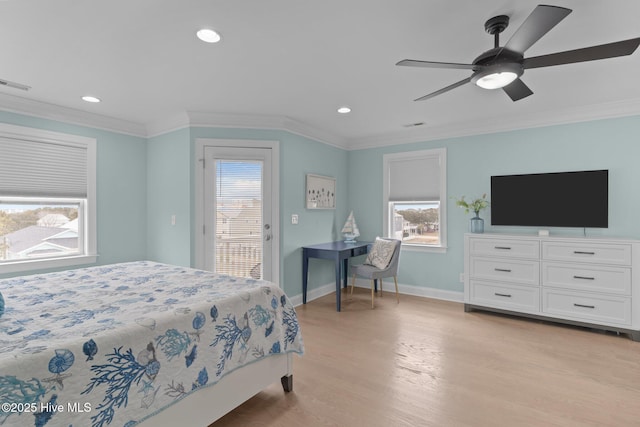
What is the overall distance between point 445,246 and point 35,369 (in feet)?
14.2

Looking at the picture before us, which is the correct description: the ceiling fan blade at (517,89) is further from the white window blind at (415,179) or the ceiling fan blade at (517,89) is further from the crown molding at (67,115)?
the crown molding at (67,115)

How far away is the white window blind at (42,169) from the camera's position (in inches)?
128

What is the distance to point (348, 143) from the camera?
5.25 m

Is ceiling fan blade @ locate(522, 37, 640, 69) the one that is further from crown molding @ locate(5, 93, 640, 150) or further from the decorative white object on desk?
the decorative white object on desk

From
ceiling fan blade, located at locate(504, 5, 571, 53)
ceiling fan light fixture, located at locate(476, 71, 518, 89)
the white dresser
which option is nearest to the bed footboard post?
ceiling fan light fixture, located at locate(476, 71, 518, 89)

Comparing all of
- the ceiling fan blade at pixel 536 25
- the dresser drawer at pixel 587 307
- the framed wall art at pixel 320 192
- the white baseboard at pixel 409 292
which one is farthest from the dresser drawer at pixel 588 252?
Result: the framed wall art at pixel 320 192

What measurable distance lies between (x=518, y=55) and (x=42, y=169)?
4.50 m

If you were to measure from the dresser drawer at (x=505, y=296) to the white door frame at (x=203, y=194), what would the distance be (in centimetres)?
241

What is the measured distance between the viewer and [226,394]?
1.78 m

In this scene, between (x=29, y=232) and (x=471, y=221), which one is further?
(x=471, y=221)

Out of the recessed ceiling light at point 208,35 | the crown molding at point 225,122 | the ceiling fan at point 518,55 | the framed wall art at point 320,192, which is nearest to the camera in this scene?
the ceiling fan at point 518,55

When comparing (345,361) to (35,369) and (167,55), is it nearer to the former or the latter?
(35,369)

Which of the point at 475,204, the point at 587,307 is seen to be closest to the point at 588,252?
the point at 587,307

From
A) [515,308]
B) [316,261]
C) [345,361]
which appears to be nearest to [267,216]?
[316,261]
